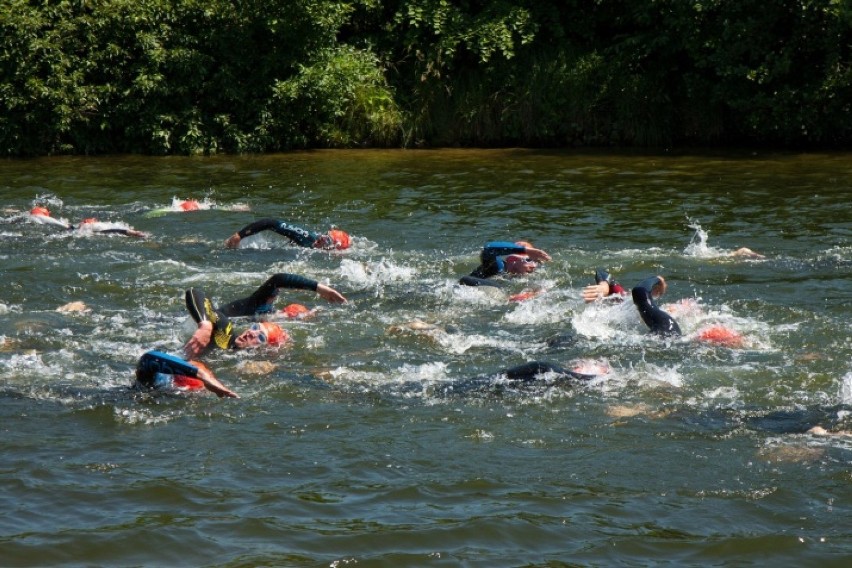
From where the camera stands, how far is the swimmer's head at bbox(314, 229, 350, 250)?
55.4ft

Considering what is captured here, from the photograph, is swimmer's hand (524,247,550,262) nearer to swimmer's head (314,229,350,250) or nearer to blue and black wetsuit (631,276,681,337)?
blue and black wetsuit (631,276,681,337)

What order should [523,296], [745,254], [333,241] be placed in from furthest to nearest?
1. [333,241]
2. [745,254]
3. [523,296]

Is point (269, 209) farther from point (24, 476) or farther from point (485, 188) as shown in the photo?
point (24, 476)

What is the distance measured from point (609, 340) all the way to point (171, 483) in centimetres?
526

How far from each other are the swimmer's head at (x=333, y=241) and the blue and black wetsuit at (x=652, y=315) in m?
5.85

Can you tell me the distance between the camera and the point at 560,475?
334 inches

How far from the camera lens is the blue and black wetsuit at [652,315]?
11.9m

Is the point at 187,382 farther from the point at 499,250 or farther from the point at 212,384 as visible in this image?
the point at 499,250

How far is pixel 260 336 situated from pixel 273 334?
17 centimetres

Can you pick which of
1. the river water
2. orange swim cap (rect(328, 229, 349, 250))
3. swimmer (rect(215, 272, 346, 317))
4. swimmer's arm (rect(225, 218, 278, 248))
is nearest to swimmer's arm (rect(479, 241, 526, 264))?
the river water

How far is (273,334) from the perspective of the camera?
12078mm

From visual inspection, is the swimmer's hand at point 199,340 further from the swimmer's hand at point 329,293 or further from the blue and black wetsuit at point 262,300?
the swimmer's hand at point 329,293

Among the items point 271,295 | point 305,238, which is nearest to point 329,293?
point 271,295

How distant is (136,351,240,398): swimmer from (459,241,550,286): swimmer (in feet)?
15.3
